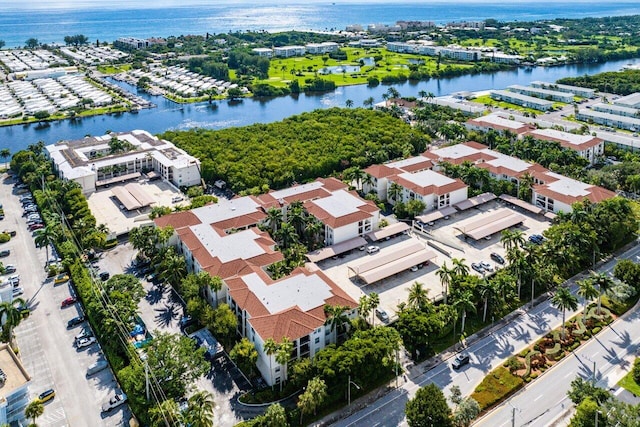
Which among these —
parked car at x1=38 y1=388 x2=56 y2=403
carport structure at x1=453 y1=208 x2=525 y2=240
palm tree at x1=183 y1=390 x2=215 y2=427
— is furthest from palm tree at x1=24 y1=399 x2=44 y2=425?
carport structure at x1=453 y1=208 x2=525 y2=240

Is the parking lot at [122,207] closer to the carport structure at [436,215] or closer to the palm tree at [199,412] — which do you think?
the carport structure at [436,215]

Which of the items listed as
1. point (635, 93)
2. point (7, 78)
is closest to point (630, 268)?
point (635, 93)

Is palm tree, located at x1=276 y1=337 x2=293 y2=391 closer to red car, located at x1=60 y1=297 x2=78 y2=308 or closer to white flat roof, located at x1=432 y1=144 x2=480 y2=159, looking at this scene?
red car, located at x1=60 y1=297 x2=78 y2=308

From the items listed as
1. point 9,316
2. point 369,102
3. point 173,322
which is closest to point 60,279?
point 9,316

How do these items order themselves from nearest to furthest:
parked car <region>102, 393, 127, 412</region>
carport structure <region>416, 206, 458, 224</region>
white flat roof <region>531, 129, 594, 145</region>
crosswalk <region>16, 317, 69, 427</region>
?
1. crosswalk <region>16, 317, 69, 427</region>
2. parked car <region>102, 393, 127, 412</region>
3. carport structure <region>416, 206, 458, 224</region>
4. white flat roof <region>531, 129, 594, 145</region>

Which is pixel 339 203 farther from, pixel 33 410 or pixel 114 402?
pixel 33 410

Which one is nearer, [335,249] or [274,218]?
[335,249]
